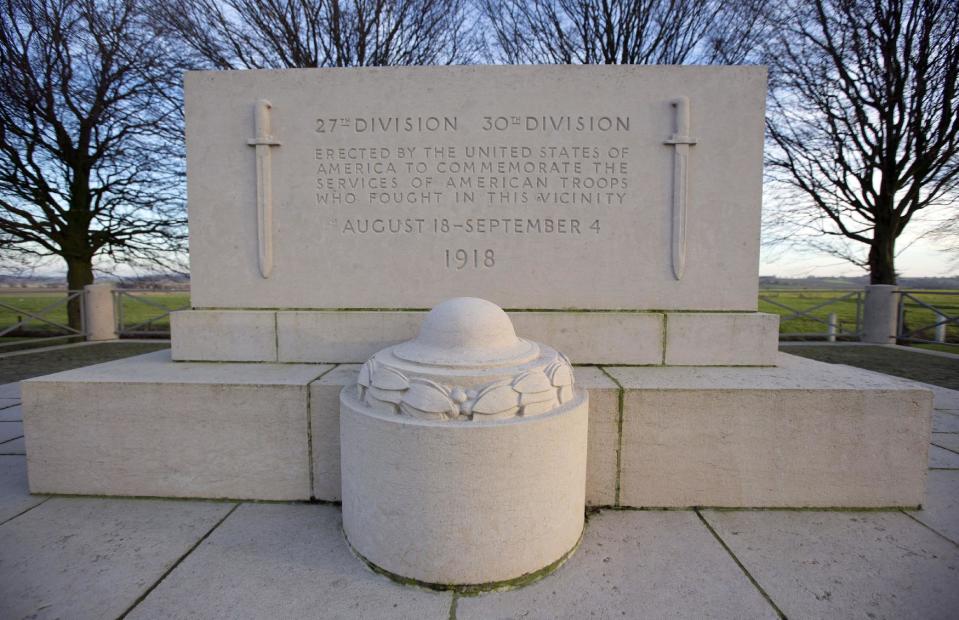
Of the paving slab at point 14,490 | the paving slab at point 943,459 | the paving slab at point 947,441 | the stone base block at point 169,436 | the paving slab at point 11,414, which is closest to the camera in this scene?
the paving slab at point 14,490

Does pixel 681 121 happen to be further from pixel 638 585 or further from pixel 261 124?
pixel 261 124

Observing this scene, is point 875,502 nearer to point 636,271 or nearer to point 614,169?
point 636,271

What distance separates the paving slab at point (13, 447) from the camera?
12.6 feet

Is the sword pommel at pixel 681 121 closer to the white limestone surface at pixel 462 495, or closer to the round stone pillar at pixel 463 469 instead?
the round stone pillar at pixel 463 469

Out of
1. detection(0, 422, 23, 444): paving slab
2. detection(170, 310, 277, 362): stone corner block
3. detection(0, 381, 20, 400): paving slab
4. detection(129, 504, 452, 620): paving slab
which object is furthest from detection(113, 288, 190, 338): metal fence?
detection(129, 504, 452, 620): paving slab

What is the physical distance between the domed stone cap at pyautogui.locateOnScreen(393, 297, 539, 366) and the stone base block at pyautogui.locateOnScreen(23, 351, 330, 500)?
1037 mm

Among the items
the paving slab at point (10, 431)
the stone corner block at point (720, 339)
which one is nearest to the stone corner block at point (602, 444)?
the stone corner block at point (720, 339)

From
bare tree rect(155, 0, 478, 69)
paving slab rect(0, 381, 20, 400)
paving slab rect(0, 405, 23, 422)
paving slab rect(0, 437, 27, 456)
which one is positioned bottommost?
paving slab rect(0, 437, 27, 456)

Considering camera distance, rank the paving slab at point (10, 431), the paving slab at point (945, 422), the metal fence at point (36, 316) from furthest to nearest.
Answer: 1. the metal fence at point (36, 316)
2. the paving slab at point (945, 422)
3. the paving slab at point (10, 431)

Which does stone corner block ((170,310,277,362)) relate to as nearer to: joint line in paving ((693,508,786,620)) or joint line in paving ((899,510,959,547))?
joint line in paving ((693,508,786,620))

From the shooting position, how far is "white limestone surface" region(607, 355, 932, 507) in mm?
2939

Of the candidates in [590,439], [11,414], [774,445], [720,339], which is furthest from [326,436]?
[11,414]

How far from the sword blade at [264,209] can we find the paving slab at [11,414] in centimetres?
346

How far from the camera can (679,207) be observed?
11.8 ft
